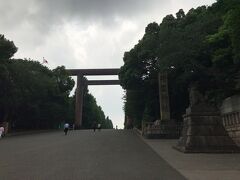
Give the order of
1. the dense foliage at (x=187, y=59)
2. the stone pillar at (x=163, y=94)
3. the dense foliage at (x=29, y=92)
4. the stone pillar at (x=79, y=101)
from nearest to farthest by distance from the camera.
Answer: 1. the dense foliage at (x=187, y=59)
2. the stone pillar at (x=163, y=94)
3. the dense foliage at (x=29, y=92)
4. the stone pillar at (x=79, y=101)

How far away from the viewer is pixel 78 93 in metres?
59.0

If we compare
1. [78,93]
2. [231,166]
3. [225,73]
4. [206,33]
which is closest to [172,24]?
[206,33]

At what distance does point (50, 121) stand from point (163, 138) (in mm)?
25822

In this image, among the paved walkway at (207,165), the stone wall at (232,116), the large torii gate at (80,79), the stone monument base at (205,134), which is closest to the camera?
the paved walkway at (207,165)

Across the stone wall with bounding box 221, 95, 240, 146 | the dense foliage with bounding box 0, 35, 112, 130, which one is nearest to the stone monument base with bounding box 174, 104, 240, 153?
the stone wall with bounding box 221, 95, 240, 146

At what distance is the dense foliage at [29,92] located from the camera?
34.4 metres

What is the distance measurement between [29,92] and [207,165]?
27.6m

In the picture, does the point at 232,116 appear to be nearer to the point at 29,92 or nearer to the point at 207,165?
the point at 207,165

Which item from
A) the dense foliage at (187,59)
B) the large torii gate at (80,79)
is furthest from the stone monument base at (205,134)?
the large torii gate at (80,79)

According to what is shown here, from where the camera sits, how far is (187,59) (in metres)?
23.0

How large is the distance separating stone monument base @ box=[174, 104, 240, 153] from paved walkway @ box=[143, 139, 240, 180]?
83 centimetres

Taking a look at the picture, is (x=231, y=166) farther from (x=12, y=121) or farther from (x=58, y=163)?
(x=12, y=121)

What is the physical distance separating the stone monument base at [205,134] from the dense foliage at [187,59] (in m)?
2.83

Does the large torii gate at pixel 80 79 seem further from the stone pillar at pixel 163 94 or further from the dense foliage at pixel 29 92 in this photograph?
the stone pillar at pixel 163 94
